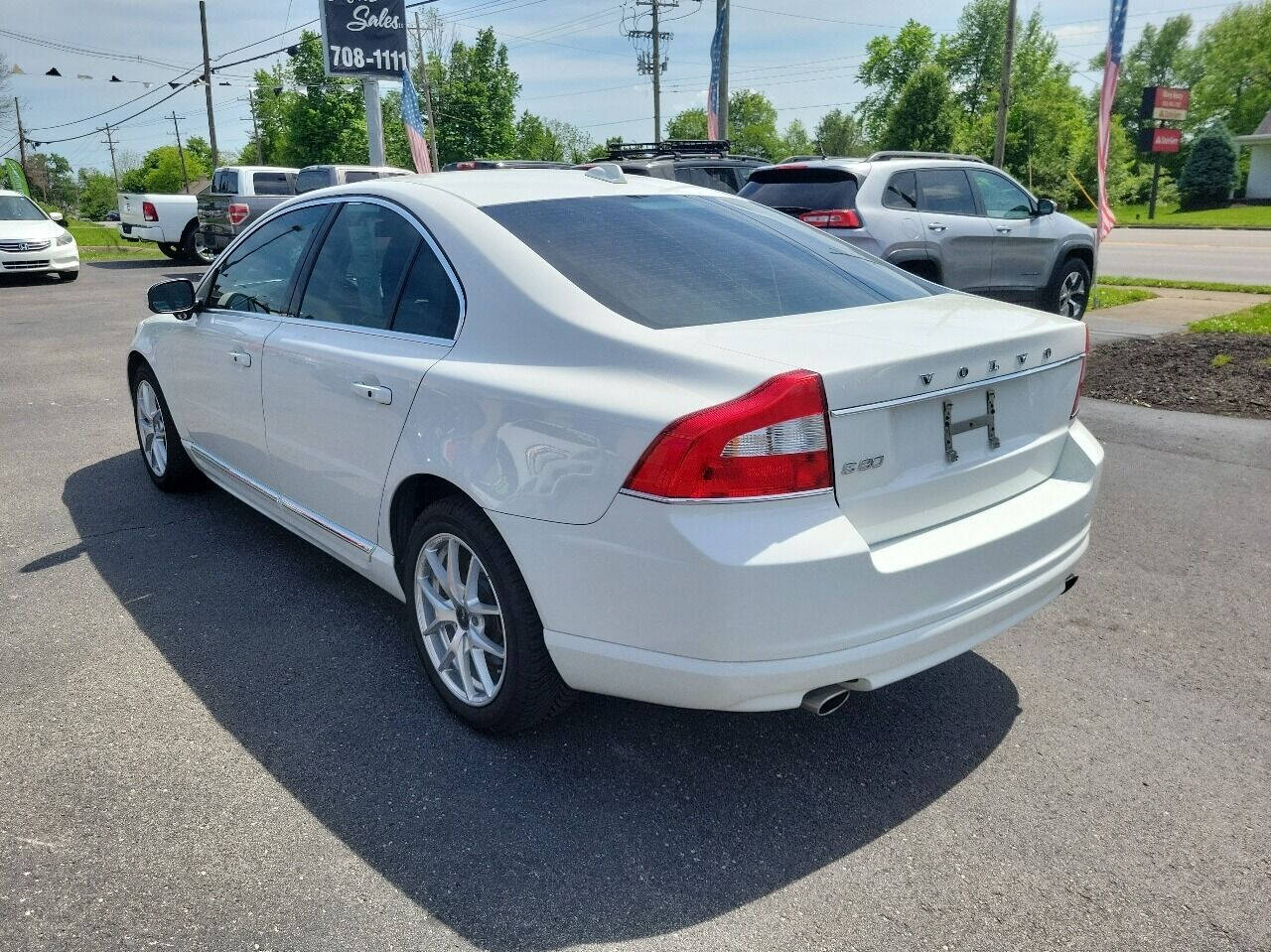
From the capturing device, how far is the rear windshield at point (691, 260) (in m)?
2.86

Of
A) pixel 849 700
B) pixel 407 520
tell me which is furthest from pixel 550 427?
pixel 849 700

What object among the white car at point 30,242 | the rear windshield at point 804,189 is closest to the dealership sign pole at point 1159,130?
the rear windshield at point 804,189

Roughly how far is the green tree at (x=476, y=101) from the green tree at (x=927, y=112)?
96.9 ft

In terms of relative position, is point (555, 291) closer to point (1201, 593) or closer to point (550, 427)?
point (550, 427)

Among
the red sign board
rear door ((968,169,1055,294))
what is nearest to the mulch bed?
rear door ((968,169,1055,294))

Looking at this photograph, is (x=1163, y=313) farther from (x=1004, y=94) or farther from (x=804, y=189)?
(x=1004, y=94)

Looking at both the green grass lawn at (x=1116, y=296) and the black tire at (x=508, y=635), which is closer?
the black tire at (x=508, y=635)

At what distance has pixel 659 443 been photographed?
234cm

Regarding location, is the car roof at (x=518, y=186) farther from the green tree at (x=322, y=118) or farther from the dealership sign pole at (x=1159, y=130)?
the green tree at (x=322, y=118)

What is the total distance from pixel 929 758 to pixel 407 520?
1750mm

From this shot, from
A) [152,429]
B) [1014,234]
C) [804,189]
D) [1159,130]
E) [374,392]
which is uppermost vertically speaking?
[1159,130]

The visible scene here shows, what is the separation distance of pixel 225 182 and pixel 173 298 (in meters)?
18.3

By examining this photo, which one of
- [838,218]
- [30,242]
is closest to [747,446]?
[838,218]

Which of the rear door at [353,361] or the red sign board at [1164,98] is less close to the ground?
the red sign board at [1164,98]
